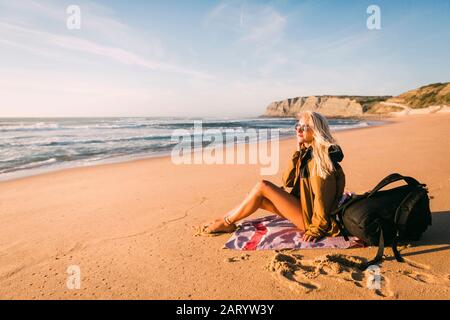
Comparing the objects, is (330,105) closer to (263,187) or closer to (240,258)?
(263,187)

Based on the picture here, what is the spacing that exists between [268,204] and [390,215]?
53.2 inches

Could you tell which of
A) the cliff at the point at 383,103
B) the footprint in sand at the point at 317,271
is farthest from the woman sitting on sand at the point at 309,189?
the cliff at the point at 383,103

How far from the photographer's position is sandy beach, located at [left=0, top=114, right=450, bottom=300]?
263 centimetres

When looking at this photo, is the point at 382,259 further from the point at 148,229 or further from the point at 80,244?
the point at 80,244

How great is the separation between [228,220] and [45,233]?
7.84ft

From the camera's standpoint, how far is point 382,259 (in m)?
3.07

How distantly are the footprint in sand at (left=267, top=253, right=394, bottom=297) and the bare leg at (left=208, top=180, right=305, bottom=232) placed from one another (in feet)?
1.98

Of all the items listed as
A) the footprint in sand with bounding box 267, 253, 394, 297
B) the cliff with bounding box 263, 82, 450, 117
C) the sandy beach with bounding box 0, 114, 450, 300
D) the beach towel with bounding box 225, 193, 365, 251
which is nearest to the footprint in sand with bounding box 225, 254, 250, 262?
the sandy beach with bounding box 0, 114, 450, 300

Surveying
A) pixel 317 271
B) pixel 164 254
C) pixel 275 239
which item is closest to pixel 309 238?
pixel 275 239

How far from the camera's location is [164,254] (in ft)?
11.1

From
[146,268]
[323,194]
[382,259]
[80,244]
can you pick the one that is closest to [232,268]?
[146,268]

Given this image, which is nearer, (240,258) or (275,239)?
(240,258)

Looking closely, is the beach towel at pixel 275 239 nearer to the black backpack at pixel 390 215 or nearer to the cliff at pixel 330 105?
the black backpack at pixel 390 215

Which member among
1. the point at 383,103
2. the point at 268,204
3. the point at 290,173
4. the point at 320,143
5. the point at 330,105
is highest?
the point at 330,105
